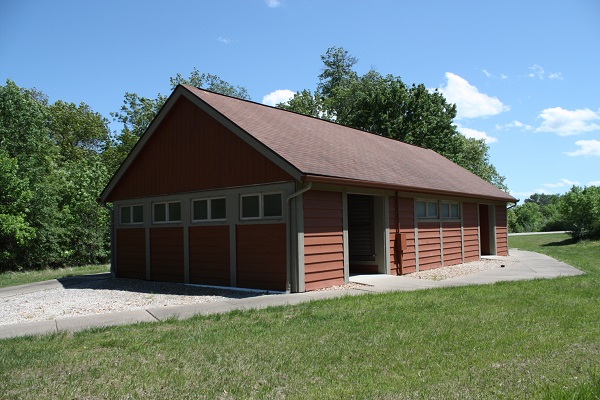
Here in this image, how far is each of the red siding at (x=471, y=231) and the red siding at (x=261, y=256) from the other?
9452mm

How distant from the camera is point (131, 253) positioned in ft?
54.0

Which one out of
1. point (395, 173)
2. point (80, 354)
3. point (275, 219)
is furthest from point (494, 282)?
point (80, 354)

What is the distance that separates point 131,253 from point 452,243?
11.0 m

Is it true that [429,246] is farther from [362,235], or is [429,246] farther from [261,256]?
[261,256]

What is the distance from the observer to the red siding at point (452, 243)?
17.0 m

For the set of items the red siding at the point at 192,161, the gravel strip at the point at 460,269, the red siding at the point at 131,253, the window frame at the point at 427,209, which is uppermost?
the red siding at the point at 192,161

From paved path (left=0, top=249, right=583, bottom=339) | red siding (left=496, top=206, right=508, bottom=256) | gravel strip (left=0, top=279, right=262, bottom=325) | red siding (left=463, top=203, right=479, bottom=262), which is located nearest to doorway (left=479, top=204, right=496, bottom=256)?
red siding (left=496, top=206, right=508, bottom=256)

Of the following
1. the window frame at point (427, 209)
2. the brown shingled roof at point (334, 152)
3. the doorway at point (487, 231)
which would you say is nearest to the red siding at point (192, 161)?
the brown shingled roof at point (334, 152)

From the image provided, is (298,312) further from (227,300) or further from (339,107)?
(339,107)

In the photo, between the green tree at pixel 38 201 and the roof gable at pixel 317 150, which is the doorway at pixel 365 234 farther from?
the green tree at pixel 38 201

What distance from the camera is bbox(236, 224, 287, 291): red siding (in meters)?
11.5

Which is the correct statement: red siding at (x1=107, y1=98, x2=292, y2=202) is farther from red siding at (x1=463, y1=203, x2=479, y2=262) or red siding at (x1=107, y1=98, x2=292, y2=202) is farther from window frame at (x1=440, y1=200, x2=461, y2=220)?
red siding at (x1=463, y1=203, x2=479, y2=262)

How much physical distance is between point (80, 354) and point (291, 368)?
2645mm

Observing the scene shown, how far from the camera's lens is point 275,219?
458 inches
